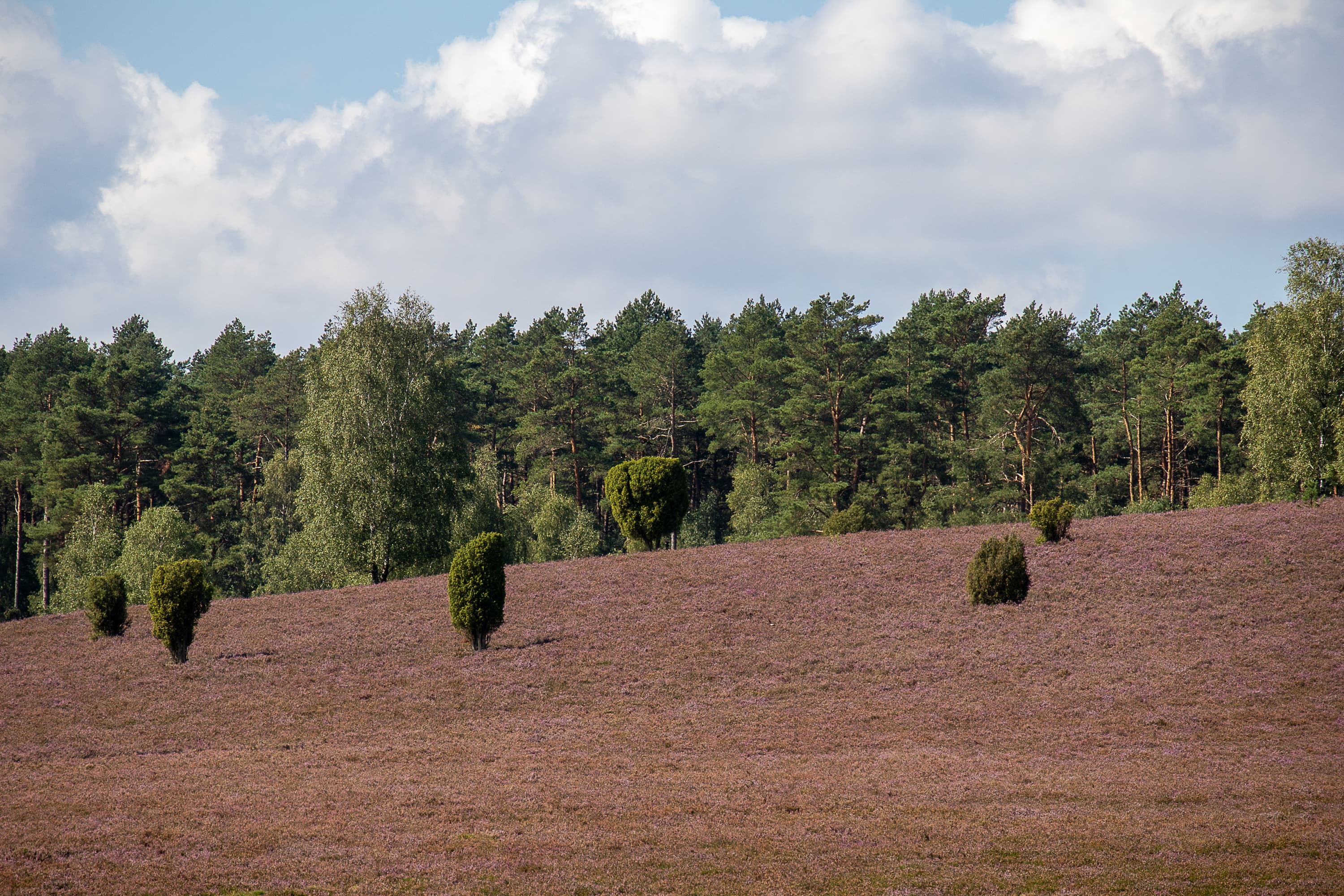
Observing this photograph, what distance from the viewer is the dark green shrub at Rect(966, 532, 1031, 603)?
3153cm

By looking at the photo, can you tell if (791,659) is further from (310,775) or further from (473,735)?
(310,775)

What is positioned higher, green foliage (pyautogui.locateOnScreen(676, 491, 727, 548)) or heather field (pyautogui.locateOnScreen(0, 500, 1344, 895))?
green foliage (pyautogui.locateOnScreen(676, 491, 727, 548))

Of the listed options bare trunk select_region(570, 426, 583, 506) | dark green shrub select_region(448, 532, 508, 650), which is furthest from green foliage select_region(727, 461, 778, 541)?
dark green shrub select_region(448, 532, 508, 650)

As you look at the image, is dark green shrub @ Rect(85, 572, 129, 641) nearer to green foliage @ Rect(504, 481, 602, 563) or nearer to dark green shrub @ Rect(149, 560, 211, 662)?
dark green shrub @ Rect(149, 560, 211, 662)

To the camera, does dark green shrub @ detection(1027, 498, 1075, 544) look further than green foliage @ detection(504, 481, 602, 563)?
No

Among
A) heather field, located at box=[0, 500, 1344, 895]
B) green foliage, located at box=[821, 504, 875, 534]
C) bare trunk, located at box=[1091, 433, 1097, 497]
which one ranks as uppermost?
bare trunk, located at box=[1091, 433, 1097, 497]

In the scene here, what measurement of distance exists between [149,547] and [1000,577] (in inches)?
2001

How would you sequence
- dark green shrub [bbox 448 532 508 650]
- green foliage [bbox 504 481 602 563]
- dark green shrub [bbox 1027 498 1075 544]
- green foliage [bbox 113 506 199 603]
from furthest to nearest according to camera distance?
green foliage [bbox 504 481 602 563]
green foliage [bbox 113 506 199 603]
dark green shrub [bbox 1027 498 1075 544]
dark green shrub [bbox 448 532 508 650]

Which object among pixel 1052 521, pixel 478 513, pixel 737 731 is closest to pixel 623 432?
pixel 478 513

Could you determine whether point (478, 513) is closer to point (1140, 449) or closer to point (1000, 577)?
point (1000, 577)

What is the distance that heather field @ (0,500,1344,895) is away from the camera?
13734 millimetres

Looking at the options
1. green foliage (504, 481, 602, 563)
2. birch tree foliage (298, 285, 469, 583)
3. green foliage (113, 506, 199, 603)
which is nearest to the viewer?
birch tree foliage (298, 285, 469, 583)

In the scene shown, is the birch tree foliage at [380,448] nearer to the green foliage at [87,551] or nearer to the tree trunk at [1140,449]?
the green foliage at [87,551]

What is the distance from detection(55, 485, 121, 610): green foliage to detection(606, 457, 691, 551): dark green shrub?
37070mm
